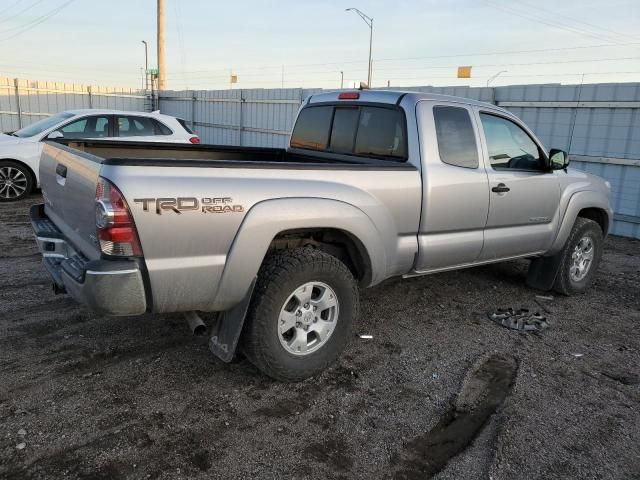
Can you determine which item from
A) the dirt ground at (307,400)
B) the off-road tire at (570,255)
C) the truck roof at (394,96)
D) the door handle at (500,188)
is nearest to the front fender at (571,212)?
the off-road tire at (570,255)

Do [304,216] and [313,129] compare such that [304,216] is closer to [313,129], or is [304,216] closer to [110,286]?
[110,286]

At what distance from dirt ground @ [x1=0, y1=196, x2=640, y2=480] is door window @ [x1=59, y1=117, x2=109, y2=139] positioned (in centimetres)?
515

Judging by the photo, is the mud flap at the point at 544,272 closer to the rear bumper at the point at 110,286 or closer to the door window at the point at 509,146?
the door window at the point at 509,146

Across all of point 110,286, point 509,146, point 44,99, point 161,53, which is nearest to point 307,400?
point 110,286

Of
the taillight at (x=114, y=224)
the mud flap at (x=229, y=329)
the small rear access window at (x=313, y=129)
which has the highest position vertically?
the small rear access window at (x=313, y=129)

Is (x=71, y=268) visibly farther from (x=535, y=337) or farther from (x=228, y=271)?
(x=535, y=337)

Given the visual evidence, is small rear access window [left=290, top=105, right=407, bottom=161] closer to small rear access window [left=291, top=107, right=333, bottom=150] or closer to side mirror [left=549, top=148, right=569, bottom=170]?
small rear access window [left=291, top=107, right=333, bottom=150]

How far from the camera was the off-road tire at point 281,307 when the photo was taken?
10.6 ft

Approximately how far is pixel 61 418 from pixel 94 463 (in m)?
0.51

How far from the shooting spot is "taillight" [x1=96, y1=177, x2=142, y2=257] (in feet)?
8.80

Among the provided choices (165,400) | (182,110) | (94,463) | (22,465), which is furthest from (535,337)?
(182,110)

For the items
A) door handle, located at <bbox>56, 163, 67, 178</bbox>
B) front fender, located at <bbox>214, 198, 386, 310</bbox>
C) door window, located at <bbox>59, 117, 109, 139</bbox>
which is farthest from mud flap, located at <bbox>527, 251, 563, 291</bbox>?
door window, located at <bbox>59, 117, 109, 139</bbox>

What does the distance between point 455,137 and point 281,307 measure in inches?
83.1

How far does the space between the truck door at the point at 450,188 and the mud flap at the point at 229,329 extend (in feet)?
5.06
